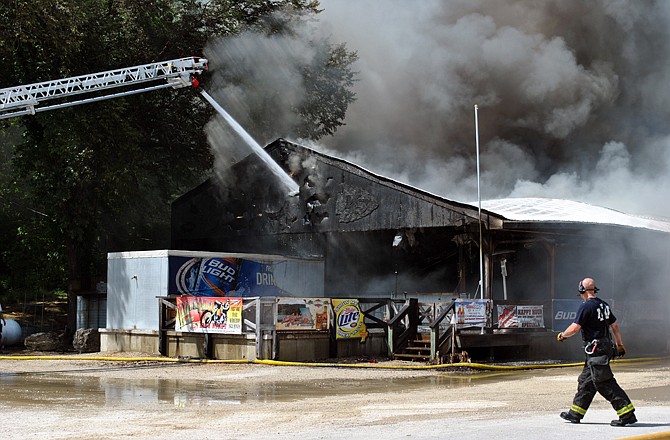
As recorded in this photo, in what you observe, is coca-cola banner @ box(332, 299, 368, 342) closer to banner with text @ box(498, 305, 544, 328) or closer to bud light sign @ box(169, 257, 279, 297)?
banner with text @ box(498, 305, 544, 328)

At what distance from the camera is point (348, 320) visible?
825 inches

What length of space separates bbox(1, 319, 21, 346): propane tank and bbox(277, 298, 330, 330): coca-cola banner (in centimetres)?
1256

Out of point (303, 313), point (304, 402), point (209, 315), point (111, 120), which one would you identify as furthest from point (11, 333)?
point (304, 402)

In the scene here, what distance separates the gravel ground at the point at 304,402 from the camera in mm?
9719

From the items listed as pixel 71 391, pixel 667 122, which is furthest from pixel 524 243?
pixel 71 391

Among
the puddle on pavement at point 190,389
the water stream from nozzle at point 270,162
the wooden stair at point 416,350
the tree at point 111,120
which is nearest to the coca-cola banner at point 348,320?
the wooden stair at point 416,350

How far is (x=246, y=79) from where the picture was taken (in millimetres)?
33531

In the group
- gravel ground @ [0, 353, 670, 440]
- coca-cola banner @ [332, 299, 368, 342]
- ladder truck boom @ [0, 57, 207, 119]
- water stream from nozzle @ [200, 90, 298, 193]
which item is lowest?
gravel ground @ [0, 353, 670, 440]

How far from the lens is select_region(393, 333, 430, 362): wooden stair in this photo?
2072 centimetres

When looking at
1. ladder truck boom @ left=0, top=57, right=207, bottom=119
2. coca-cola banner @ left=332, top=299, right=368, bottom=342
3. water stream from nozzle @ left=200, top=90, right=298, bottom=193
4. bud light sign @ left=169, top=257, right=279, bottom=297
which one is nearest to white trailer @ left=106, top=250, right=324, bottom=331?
bud light sign @ left=169, top=257, right=279, bottom=297

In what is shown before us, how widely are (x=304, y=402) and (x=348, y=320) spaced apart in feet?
25.9

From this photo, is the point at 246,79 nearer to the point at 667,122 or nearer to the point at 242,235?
the point at 242,235

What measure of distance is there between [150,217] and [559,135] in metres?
16.0

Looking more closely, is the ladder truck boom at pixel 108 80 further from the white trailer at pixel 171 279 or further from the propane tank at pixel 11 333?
the propane tank at pixel 11 333
